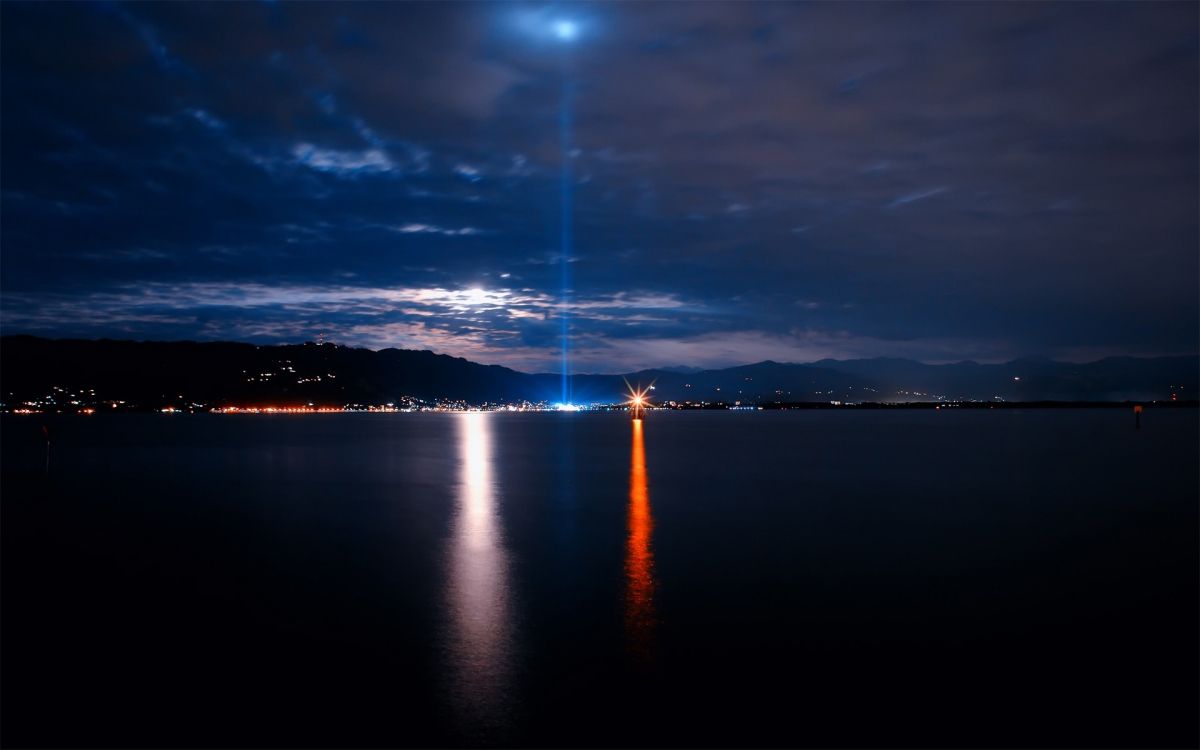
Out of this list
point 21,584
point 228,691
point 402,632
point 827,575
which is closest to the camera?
point 228,691

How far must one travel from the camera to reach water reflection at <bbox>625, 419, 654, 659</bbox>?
9966 mm

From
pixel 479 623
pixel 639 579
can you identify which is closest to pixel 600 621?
pixel 479 623

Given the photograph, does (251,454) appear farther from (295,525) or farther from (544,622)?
(544,622)

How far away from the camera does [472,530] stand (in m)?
19.1

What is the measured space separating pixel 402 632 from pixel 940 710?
243 inches

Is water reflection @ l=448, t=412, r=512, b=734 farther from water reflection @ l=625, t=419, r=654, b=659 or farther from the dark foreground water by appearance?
water reflection @ l=625, t=419, r=654, b=659

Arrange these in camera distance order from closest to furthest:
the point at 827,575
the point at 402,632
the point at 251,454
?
the point at 402,632 < the point at 827,575 < the point at 251,454

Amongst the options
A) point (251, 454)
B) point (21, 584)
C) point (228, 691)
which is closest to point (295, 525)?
point (21, 584)

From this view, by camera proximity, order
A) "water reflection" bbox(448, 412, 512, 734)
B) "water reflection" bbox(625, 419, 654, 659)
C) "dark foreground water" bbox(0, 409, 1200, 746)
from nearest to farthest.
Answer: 1. "dark foreground water" bbox(0, 409, 1200, 746)
2. "water reflection" bbox(448, 412, 512, 734)
3. "water reflection" bbox(625, 419, 654, 659)

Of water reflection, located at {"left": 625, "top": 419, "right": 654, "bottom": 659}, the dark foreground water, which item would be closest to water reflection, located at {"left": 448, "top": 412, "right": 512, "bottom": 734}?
the dark foreground water

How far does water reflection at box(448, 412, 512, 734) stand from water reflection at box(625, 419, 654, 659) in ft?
5.22

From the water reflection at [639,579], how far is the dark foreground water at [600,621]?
0.07 metres

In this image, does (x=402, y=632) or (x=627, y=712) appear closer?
(x=627, y=712)

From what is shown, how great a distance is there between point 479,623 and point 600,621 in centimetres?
158
